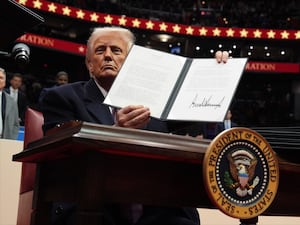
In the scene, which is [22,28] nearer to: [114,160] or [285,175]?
[114,160]

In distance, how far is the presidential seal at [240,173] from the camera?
80cm

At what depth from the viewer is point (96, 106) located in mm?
1428

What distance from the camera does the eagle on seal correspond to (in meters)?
0.82

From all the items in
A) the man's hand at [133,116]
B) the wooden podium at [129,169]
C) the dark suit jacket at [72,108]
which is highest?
the dark suit jacket at [72,108]

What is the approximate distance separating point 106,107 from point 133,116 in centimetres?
43

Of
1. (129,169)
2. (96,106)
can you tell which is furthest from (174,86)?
(96,106)

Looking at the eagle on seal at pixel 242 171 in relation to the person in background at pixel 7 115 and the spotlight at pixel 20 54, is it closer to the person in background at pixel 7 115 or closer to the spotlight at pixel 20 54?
the spotlight at pixel 20 54

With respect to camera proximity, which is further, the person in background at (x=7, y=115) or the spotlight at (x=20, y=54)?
the person in background at (x=7, y=115)

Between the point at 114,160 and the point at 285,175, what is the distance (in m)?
0.36

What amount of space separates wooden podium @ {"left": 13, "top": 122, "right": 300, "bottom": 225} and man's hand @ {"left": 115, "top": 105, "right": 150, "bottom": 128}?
0.18 metres

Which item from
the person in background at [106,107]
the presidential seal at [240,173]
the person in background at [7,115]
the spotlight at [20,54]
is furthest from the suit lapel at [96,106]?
the person in background at [7,115]

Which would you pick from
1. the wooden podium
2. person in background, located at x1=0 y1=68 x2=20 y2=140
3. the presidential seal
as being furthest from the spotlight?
person in background, located at x1=0 y1=68 x2=20 y2=140

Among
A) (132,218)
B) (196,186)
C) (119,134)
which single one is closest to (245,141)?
(196,186)

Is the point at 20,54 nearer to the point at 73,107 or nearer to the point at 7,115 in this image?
the point at 73,107
